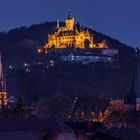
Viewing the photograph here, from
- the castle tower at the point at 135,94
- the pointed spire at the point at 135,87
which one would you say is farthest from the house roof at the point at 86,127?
the pointed spire at the point at 135,87

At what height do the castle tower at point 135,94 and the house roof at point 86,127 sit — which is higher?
the castle tower at point 135,94

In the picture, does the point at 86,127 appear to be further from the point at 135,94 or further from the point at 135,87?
the point at 135,87

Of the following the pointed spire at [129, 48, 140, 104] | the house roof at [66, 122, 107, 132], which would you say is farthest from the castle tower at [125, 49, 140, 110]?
the house roof at [66, 122, 107, 132]

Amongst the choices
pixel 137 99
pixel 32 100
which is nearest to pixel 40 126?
pixel 137 99

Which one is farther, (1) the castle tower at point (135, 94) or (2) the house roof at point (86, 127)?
(1) the castle tower at point (135, 94)

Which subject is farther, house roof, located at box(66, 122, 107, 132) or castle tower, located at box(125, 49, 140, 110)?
castle tower, located at box(125, 49, 140, 110)

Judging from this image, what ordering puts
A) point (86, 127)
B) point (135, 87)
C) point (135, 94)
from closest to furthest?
1. point (86, 127)
2. point (135, 94)
3. point (135, 87)

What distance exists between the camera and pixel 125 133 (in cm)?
6369

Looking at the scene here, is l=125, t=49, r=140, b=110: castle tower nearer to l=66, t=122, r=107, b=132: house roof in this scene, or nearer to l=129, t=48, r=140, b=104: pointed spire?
l=129, t=48, r=140, b=104: pointed spire

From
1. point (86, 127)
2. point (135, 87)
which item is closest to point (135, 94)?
point (135, 87)

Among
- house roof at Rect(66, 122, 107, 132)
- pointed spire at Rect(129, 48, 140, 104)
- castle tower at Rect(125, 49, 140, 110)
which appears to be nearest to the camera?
house roof at Rect(66, 122, 107, 132)

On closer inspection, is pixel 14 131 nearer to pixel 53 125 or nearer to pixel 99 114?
pixel 53 125

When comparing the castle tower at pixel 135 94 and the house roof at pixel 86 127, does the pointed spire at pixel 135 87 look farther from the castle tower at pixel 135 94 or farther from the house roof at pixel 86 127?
the house roof at pixel 86 127

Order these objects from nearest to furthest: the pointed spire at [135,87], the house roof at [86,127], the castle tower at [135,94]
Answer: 1. the house roof at [86,127]
2. the castle tower at [135,94]
3. the pointed spire at [135,87]
